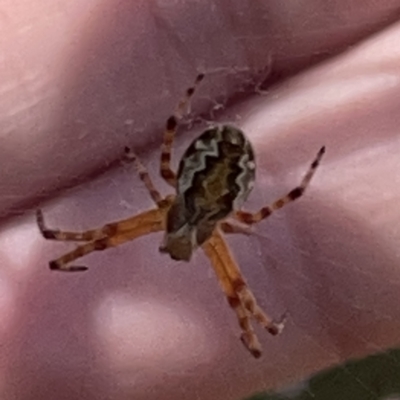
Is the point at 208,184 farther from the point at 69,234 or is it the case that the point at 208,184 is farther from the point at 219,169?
the point at 69,234

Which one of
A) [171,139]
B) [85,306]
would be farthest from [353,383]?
[171,139]

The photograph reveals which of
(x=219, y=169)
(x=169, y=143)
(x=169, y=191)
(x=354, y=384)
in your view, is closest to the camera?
(x=219, y=169)

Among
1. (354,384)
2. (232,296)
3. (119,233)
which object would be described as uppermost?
(119,233)

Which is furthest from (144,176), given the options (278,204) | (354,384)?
(354,384)

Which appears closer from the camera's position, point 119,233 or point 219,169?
point 219,169

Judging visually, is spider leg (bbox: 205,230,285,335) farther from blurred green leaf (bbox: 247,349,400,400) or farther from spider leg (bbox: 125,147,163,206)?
blurred green leaf (bbox: 247,349,400,400)

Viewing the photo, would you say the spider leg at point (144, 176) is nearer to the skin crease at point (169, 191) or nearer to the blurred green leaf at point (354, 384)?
the skin crease at point (169, 191)

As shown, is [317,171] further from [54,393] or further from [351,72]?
[54,393]
